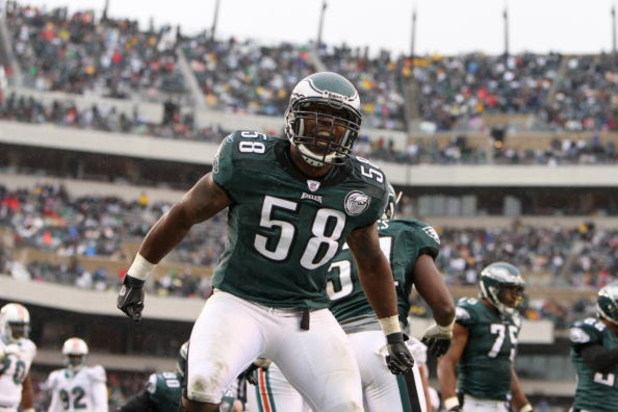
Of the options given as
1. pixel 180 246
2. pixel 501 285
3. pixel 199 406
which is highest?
pixel 199 406

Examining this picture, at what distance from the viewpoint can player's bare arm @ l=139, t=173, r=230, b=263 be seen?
5500 millimetres

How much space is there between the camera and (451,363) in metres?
8.84

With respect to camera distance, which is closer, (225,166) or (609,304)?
(225,166)

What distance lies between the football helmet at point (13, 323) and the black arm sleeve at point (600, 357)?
5434 millimetres

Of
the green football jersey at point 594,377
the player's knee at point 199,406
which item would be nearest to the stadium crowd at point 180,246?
the green football jersey at point 594,377

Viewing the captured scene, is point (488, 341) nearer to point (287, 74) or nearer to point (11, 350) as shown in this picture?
point (11, 350)

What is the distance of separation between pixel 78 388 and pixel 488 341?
15.2 feet

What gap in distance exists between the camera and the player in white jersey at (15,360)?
10906mm

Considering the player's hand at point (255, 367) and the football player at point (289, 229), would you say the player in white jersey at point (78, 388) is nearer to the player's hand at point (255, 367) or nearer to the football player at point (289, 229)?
the player's hand at point (255, 367)

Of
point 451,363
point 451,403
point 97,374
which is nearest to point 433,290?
point 451,403

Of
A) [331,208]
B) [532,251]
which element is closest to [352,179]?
[331,208]

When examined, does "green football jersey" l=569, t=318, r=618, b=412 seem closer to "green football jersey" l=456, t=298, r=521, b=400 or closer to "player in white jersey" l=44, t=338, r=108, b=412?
"green football jersey" l=456, t=298, r=521, b=400

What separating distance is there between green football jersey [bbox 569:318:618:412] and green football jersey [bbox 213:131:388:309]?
355 cm

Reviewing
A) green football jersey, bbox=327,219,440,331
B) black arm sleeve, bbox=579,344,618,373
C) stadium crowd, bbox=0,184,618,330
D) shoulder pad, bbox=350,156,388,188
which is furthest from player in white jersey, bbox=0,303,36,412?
stadium crowd, bbox=0,184,618,330
